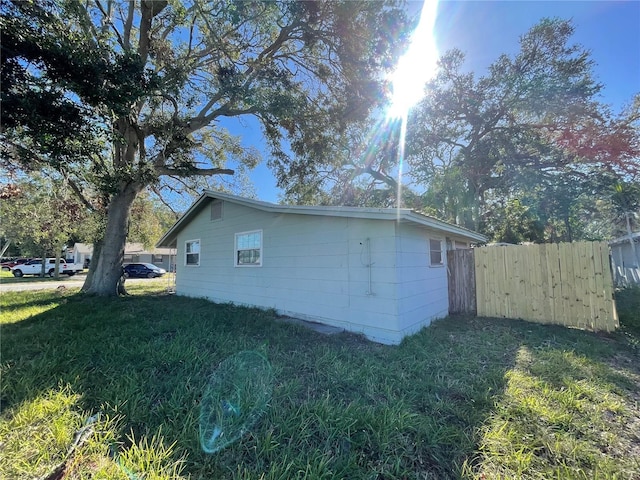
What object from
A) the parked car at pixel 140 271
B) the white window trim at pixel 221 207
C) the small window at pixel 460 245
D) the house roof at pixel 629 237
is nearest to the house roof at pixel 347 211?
the white window trim at pixel 221 207

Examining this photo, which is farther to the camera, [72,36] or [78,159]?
[78,159]

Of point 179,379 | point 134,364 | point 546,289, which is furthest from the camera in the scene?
point 546,289

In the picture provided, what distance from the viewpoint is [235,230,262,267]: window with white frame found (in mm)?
7855

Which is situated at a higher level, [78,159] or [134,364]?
[78,159]

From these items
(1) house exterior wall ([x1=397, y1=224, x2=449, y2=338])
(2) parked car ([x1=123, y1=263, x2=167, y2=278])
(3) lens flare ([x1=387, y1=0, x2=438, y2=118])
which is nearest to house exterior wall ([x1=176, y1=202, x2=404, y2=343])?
(1) house exterior wall ([x1=397, y1=224, x2=449, y2=338])

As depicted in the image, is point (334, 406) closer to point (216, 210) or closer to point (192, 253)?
point (216, 210)

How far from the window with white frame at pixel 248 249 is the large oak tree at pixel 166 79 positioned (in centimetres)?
339

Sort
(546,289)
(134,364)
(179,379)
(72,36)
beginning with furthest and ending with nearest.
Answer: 1. (546,289)
2. (72,36)
3. (134,364)
4. (179,379)

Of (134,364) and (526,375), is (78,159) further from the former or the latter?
(526,375)

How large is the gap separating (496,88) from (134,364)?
18.0 m

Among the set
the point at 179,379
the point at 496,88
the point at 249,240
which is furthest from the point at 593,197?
the point at 179,379

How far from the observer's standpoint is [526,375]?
381 cm

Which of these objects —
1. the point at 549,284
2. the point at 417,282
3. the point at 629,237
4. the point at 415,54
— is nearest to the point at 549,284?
the point at 549,284

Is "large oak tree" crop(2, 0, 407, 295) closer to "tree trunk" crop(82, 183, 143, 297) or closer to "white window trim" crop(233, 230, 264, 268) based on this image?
"tree trunk" crop(82, 183, 143, 297)
